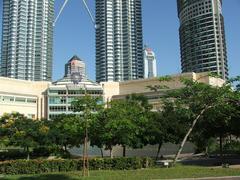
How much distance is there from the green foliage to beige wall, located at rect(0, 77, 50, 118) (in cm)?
11207

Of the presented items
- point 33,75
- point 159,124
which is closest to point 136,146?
point 159,124

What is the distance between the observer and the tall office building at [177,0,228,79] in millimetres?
162250

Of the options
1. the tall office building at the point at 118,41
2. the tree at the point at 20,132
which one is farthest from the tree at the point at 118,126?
the tall office building at the point at 118,41

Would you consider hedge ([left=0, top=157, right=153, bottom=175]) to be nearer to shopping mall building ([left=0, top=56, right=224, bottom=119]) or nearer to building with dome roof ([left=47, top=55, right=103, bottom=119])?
shopping mall building ([left=0, top=56, right=224, bottom=119])

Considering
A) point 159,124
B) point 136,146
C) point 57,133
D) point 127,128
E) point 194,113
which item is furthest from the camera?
point 57,133

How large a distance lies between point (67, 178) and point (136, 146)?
66.0ft

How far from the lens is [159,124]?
151 ft

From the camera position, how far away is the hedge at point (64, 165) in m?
27.2

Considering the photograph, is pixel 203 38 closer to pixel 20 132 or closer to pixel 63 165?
pixel 20 132

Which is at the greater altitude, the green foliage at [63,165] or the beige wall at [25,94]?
the beige wall at [25,94]

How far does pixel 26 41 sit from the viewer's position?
177 m

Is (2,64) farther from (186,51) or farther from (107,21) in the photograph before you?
(186,51)

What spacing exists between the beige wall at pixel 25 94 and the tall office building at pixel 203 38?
66.3 m

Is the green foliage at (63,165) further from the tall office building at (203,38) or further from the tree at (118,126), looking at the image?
the tall office building at (203,38)
